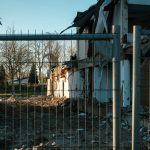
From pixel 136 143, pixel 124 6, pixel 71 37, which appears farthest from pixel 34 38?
pixel 124 6

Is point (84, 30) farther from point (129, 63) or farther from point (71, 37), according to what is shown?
point (71, 37)

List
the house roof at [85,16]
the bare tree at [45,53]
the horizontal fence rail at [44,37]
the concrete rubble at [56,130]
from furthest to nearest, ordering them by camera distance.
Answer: the house roof at [85,16] < the concrete rubble at [56,130] < the bare tree at [45,53] < the horizontal fence rail at [44,37]

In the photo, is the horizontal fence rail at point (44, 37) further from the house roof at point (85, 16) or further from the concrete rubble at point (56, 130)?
the house roof at point (85, 16)

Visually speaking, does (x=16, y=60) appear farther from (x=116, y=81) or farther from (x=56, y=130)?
(x=56, y=130)

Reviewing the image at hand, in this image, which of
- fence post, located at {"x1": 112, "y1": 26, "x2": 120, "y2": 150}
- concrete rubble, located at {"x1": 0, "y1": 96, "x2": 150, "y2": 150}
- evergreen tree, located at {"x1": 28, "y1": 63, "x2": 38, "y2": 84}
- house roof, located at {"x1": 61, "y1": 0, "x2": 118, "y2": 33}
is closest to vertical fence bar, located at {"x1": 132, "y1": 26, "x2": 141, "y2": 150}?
fence post, located at {"x1": 112, "y1": 26, "x2": 120, "y2": 150}

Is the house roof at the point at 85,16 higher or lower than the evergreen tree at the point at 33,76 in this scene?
higher

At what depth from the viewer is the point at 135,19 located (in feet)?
79.7

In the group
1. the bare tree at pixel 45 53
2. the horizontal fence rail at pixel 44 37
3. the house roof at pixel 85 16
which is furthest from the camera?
the house roof at pixel 85 16

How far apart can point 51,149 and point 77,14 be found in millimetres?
19928

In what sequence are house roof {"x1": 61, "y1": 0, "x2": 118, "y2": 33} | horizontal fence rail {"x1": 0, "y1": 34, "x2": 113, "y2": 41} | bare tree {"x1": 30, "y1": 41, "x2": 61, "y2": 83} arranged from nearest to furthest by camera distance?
horizontal fence rail {"x1": 0, "y1": 34, "x2": 113, "y2": 41}, bare tree {"x1": 30, "y1": 41, "x2": 61, "y2": 83}, house roof {"x1": 61, "y1": 0, "x2": 118, "y2": 33}

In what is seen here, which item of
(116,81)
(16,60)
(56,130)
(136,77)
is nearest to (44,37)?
(16,60)

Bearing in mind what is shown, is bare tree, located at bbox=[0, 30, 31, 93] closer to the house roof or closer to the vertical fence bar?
the vertical fence bar

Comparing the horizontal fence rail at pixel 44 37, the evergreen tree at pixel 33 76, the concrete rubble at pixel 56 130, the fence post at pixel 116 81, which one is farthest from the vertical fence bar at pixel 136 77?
the evergreen tree at pixel 33 76

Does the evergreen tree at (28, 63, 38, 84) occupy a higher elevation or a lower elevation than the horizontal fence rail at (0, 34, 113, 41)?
lower
